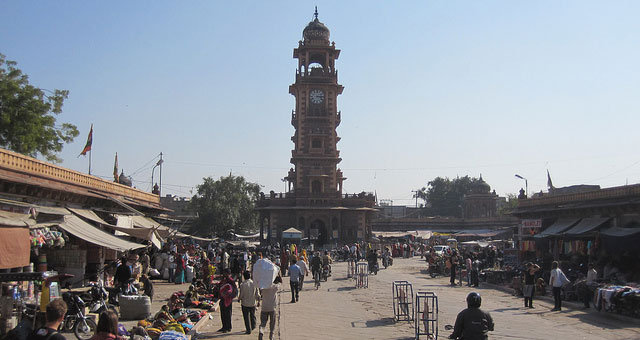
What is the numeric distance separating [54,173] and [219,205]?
47.4m

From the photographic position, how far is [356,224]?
59.8 metres

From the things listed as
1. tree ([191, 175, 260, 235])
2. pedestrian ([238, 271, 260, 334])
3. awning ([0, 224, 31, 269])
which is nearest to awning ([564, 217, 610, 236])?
Result: pedestrian ([238, 271, 260, 334])

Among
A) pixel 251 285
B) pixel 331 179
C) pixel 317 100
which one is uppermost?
pixel 317 100

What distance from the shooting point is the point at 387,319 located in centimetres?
1557

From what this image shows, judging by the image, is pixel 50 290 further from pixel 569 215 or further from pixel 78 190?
pixel 569 215

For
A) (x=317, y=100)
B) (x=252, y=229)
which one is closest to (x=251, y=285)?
(x=317, y=100)

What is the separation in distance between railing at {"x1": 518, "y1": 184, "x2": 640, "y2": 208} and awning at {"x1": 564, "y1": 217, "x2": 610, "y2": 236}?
35.4 inches

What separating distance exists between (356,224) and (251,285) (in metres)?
47.2

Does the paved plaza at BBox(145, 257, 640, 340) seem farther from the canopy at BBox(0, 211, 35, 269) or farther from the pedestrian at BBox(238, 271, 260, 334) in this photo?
the canopy at BBox(0, 211, 35, 269)

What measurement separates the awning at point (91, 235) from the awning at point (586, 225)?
17231 millimetres

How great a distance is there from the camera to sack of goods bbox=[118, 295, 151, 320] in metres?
14.0

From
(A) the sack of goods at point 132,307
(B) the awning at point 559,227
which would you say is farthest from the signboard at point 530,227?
(A) the sack of goods at point 132,307

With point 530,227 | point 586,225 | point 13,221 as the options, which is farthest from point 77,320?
point 530,227

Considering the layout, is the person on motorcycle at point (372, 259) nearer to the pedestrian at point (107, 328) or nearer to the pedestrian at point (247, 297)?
the pedestrian at point (247, 297)
